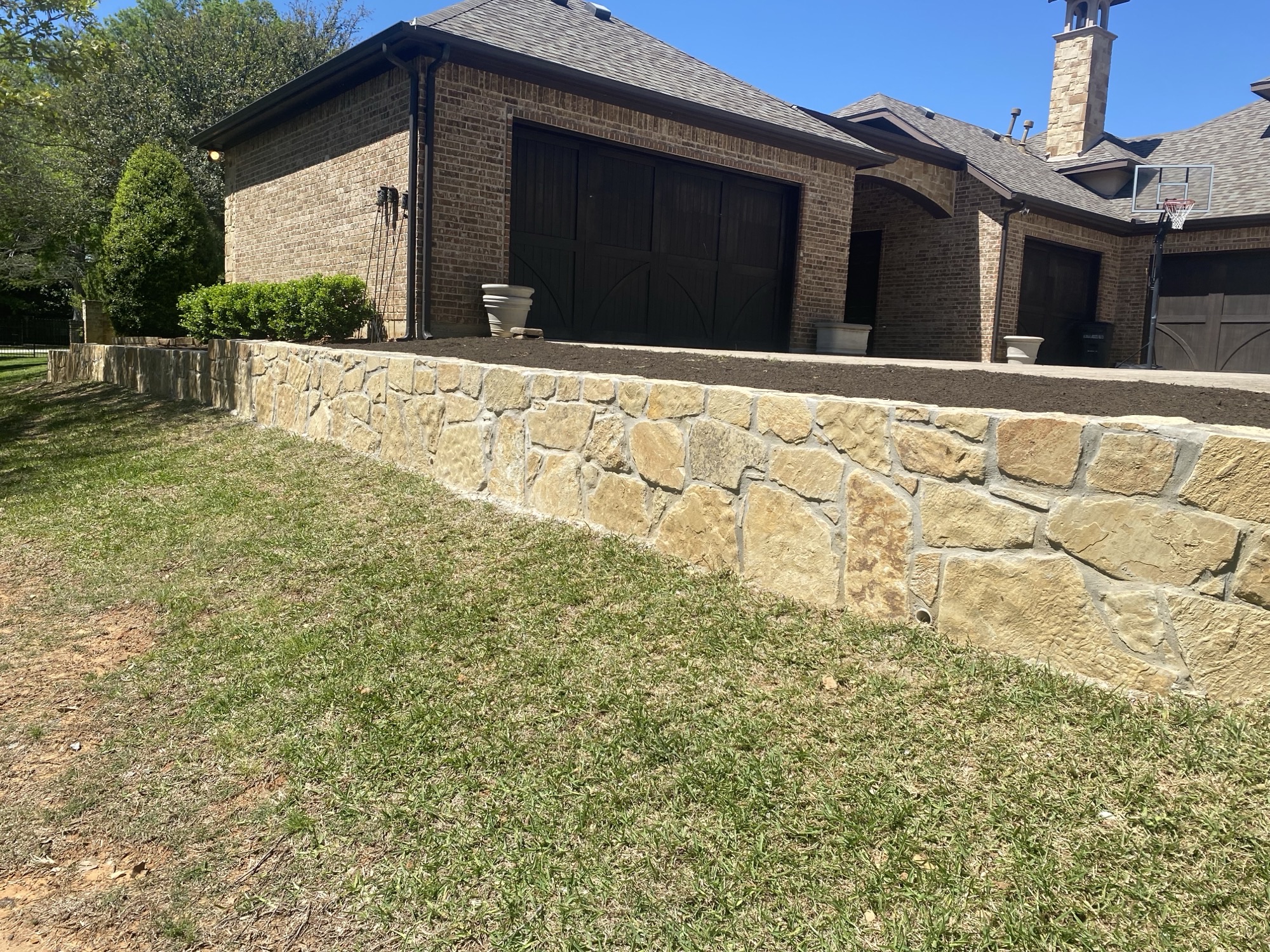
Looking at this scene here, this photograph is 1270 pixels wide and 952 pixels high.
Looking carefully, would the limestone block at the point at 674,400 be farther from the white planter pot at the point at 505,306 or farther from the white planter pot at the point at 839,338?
the white planter pot at the point at 839,338

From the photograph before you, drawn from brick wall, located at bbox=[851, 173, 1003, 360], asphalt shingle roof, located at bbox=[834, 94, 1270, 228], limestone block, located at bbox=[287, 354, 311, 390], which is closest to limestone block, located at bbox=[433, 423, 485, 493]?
limestone block, located at bbox=[287, 354, 311, 390]

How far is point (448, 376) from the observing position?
6605 mm

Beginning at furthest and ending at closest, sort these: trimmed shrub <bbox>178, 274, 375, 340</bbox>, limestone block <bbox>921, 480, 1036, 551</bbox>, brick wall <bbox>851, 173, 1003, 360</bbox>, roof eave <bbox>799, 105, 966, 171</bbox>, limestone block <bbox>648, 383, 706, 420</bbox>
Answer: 1. brick wall <bbox>851, 173, 1003, 360</bbox>
2. roof eave <bbox>799, 105, 966, 171</bbox>
3. trimmed shrub <bbox>178, 274, 375, 340</bbox>
4. limestone block <bbox>648, 383, 706, 420</bbox>
5. limestone block <bbox>921, 480, 1036, 551</bbox>

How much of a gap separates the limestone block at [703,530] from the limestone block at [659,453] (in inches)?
5.4

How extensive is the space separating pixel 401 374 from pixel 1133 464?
18.0 feet

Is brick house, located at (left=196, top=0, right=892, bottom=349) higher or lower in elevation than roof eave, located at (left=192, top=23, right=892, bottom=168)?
lower

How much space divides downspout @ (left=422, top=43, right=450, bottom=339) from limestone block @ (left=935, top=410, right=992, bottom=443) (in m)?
7.52

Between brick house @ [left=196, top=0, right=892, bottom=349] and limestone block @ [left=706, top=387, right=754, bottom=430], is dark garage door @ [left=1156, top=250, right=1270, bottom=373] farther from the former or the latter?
limestone block @ [left=706, top=387, right=754, bottom=430]

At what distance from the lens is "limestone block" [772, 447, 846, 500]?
4.02 meters

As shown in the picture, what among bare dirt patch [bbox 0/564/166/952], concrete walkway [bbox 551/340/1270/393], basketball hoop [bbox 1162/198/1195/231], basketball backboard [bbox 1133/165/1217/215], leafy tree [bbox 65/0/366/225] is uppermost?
leafy tree [bbox 65/0/366/225]

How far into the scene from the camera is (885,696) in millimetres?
3254

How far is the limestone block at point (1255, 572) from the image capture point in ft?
9.02

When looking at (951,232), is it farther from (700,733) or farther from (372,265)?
(700,733)

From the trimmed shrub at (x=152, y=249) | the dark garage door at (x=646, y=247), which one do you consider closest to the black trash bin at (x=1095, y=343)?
the dark garage door at (x=646, y=247)
